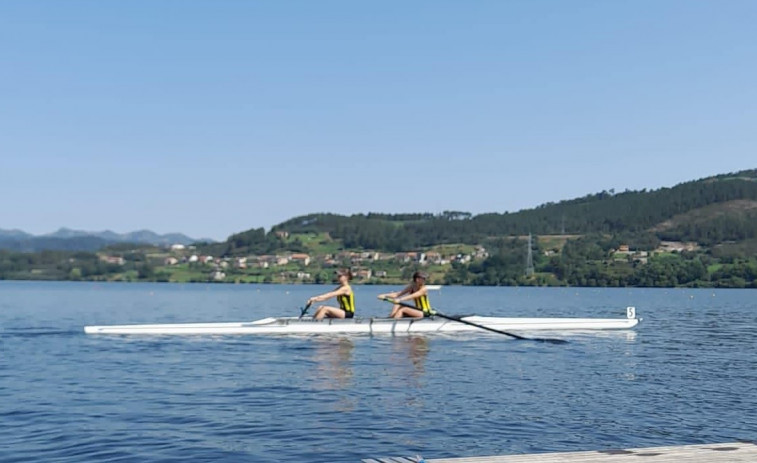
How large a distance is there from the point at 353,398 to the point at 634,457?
800 cm

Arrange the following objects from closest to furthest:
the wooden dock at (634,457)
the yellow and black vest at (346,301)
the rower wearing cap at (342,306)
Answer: the wooden dock at (634,457), the rower wearing cap at (342,306), the yellow and black vest at (346,301)

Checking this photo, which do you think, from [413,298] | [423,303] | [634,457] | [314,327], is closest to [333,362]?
[314,327]

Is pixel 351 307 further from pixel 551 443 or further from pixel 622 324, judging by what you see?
pixel 551 443

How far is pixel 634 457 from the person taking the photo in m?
8.94

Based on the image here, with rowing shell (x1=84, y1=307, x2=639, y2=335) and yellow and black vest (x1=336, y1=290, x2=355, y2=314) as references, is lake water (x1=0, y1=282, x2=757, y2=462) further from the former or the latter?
yellow and black vest (x1=336, y1=290, x2=355, y2=314)

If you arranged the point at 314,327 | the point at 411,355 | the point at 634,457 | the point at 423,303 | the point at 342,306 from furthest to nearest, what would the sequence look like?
the point at 423,303 → the point at 342,306 → the point at 314,327 → the point at 411,355 → the point at 634,457

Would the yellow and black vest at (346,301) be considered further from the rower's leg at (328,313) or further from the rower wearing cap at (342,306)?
the rower's leg at (328,313)

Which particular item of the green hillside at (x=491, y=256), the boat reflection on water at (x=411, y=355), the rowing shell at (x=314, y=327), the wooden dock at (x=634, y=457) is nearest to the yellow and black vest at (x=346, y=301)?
the rowing shell at (x=314, y=327)

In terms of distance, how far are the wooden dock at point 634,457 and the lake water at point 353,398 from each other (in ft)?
8.27

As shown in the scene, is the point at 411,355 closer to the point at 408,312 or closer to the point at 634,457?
the point at 408,312

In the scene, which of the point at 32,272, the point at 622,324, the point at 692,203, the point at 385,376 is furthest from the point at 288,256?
the point at 385,376

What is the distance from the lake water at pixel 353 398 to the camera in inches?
482

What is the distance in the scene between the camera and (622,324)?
34.7m

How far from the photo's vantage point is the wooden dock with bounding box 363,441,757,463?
28.5ft
